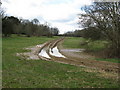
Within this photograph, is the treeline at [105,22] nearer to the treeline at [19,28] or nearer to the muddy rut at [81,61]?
the muddy rut at [81,61]

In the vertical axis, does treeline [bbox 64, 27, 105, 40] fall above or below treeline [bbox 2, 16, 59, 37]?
below

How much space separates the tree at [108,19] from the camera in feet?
74.1

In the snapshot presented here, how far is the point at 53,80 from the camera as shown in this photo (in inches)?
374

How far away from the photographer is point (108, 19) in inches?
945

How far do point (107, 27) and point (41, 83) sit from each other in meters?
17.0

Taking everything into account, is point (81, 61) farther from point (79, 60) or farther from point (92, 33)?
point (92, 33)

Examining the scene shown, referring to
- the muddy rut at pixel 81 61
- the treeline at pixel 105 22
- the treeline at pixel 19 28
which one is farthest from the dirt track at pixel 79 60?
the treeline at pixel 19 28

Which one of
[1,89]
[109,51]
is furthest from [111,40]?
[1,89]

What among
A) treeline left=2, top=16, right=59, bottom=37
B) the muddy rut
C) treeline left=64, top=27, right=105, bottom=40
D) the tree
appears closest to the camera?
the muddy rut

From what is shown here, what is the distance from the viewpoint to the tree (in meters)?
22.6

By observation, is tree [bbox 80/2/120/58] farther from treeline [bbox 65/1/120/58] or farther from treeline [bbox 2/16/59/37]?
treeline [bbox 2/16/59/37]

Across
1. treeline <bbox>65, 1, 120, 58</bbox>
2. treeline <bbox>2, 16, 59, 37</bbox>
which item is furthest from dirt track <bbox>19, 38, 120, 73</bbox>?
treeline <bbox>2, 16, 59, 37</bbox>

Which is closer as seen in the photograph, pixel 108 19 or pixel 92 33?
pixel 108 19

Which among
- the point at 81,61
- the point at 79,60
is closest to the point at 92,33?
the point at 79,60
